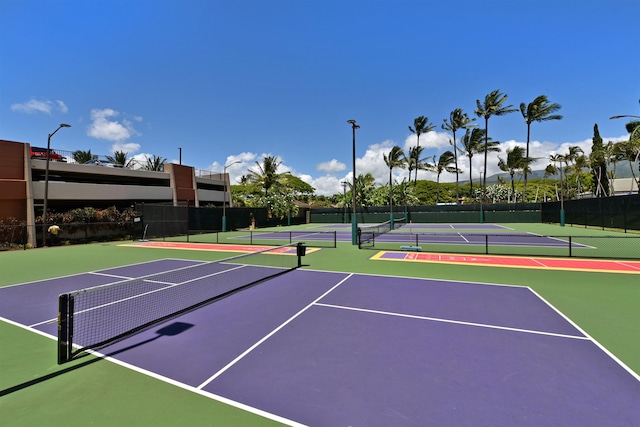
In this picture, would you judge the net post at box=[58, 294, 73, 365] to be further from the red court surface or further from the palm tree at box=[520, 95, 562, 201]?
the palm tree at box=[520, 95, 562, 201]

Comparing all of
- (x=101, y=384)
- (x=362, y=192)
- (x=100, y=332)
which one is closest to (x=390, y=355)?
(x=101, y=384)

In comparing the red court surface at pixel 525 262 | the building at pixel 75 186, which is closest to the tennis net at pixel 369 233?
the red court surface at pixel 525 262

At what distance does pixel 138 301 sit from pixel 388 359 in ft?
24.2

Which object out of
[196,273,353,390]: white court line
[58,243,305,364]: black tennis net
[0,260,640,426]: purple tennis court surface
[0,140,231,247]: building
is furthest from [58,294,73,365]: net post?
[0,140,231,247]: building

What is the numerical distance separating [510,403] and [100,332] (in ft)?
25.5

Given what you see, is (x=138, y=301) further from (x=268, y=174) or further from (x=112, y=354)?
(x=268, y=174)

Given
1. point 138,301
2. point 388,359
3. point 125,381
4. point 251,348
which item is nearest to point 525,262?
point 388,359

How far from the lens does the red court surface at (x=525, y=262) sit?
12.6 meters

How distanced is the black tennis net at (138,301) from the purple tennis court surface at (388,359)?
567mm

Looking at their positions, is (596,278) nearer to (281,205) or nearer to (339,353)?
(339,353)

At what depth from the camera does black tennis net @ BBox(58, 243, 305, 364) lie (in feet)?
17.6

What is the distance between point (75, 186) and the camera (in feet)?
97.2

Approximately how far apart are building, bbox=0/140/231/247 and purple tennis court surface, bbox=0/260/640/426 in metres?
23.4

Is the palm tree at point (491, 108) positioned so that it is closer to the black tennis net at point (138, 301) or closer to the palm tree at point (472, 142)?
the palm tree at point (472, 142)
